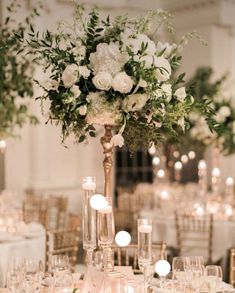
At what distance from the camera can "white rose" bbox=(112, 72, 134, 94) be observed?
12.0 feet

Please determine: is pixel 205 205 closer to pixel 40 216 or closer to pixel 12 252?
pixel 40 216


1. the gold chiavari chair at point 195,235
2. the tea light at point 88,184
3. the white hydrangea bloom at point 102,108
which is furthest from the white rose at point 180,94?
the gold chiavari chair at point 195,235

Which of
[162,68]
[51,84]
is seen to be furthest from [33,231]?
[162,68]

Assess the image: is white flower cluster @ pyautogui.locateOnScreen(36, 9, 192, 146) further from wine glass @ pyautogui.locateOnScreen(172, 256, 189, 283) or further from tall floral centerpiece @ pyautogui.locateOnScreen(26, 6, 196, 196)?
wine glass @ pyautogui.locateOnScreen(172, 256, 189, 283)

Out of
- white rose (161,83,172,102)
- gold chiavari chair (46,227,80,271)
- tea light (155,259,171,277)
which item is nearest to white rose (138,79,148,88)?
white rose (161,83,172,102)

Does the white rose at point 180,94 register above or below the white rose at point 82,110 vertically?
above

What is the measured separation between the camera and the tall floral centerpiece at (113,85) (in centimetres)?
371

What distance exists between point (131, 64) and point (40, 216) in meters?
4.58

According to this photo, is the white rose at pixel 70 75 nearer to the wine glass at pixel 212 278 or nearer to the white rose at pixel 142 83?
the white rose at pixel 142 83

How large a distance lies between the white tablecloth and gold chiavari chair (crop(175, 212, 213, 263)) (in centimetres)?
10

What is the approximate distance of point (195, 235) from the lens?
301 inches

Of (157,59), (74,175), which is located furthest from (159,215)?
(157,59)

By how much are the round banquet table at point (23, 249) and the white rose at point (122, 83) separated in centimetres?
263

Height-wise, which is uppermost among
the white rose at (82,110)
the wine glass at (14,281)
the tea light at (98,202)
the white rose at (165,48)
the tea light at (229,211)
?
the white rose at (165,48)
